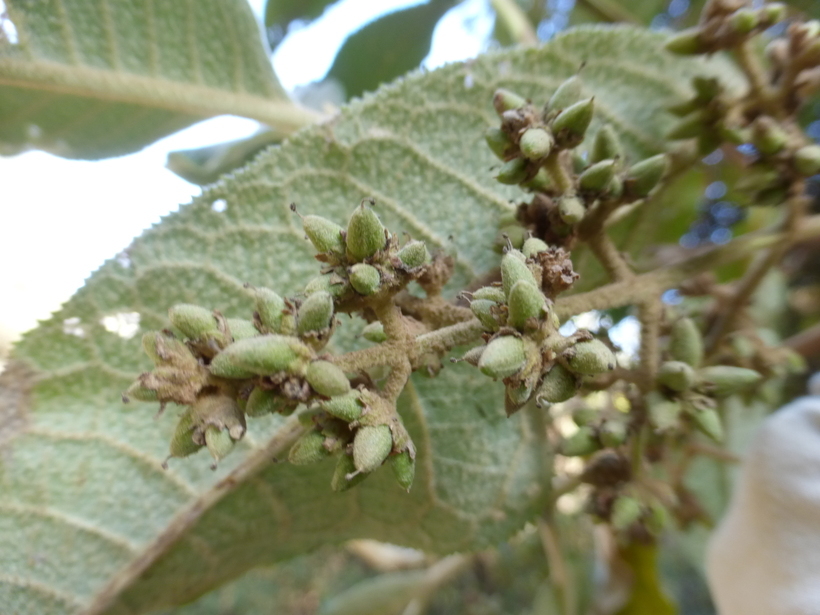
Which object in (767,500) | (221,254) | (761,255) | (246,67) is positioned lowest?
(767,500)

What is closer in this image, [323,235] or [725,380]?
[323,235]

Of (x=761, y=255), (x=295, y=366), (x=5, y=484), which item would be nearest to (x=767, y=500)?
(x=761, y=255)

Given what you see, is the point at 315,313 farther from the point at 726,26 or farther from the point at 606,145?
the point at 726,26

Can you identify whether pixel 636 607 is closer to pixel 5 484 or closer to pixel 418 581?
pixel 418 581

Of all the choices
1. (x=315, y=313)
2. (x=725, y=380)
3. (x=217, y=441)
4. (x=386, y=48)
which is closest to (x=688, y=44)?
(x=725, y=380)

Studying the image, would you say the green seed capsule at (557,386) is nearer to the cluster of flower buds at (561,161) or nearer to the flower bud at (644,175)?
the cluster of flower buds at (561,161)

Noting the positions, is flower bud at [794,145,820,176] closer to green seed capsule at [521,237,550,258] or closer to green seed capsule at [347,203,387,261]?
green seed capsule at [521,237,550,258]
